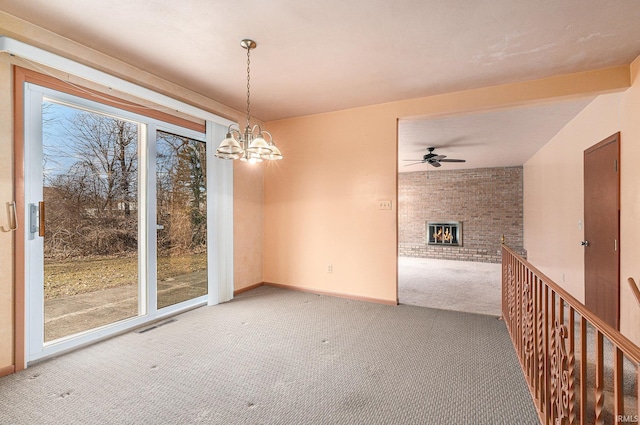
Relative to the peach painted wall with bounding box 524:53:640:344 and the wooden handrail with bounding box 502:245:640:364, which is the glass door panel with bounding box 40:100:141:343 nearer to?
the wooden handrail with bounding box 502:245:640:364

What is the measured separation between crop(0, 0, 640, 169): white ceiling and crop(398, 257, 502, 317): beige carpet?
2.71 m

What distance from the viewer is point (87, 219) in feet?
9.18

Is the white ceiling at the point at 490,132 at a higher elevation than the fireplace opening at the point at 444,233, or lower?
higher

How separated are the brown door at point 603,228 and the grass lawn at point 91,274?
473 cm

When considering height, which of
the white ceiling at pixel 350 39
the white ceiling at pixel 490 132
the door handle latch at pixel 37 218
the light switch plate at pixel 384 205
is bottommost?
the door handle latch at pixel 37 218

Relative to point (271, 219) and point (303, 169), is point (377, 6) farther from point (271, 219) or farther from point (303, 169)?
point (271, 219)

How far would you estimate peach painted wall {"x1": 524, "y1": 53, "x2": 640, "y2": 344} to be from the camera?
2.77m

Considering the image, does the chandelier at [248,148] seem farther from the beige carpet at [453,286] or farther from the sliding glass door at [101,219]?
the beige carpet at [453,286]

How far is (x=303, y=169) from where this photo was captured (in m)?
4.58

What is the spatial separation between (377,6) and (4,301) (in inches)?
135

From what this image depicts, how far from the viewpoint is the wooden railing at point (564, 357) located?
101 cm

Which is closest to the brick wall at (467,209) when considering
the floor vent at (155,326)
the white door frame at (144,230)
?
the white door frame at (144,230)

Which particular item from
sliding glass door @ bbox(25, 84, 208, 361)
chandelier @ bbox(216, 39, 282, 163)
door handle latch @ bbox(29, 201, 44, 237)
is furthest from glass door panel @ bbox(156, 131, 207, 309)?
chandelier @ bbox(216, 39, 282, 163)

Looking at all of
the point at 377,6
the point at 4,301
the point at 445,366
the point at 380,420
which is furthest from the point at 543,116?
the point at 4,301
